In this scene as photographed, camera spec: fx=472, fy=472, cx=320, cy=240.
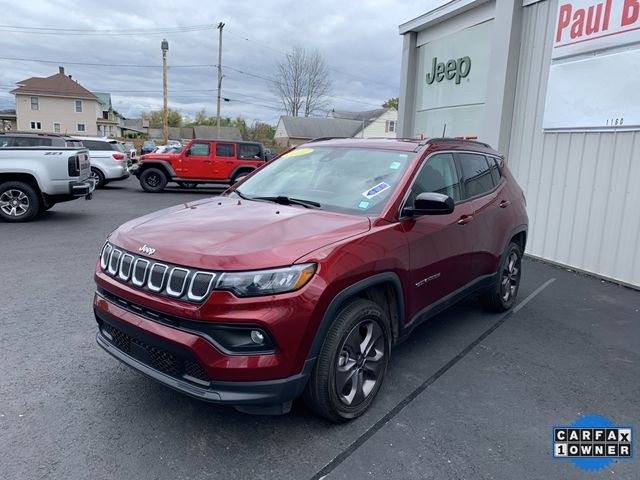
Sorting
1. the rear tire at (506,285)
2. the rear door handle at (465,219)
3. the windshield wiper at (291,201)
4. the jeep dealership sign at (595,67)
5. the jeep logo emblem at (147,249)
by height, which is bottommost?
the rear tire at (506,285)

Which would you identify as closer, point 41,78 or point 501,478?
point 501,478

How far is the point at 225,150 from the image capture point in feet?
55.4

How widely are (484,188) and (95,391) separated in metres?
3.70

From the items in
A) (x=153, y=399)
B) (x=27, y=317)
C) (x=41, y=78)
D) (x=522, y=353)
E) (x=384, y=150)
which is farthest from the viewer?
(x=41, y=78)

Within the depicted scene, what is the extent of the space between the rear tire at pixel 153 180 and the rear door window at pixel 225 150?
2.11 metres

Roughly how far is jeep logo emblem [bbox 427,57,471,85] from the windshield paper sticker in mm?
7391

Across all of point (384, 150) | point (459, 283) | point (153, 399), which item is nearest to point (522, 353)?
point (459, 283)

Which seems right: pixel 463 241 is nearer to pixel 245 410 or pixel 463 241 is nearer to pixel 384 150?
pixel 384 150

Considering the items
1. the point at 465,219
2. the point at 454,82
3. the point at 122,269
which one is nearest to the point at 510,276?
the point at 465,219

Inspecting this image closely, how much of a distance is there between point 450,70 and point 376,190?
7.94m

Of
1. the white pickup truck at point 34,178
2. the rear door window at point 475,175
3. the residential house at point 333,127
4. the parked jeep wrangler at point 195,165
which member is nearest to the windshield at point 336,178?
the rear door window at point 475,175

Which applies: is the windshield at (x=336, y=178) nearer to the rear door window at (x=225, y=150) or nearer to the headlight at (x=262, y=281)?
the headlight at (x=262, y=281)

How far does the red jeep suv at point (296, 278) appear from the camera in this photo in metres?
2.39

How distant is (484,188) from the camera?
14.8 ft
